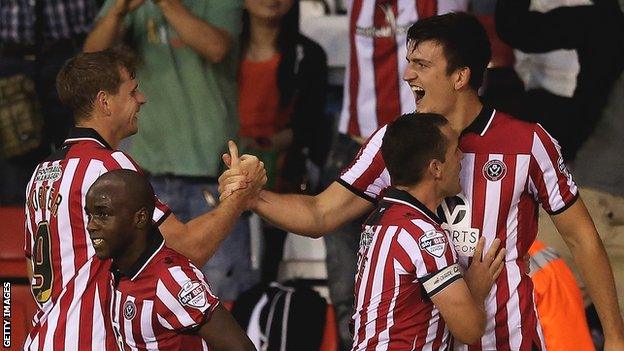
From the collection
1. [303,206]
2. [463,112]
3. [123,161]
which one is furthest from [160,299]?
[463,112]

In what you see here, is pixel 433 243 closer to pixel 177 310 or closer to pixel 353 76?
pixel 177 310

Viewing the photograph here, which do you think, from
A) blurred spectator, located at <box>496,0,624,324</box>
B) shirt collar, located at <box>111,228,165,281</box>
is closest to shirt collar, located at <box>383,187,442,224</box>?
shirt collar, located at <box>111,228,165,281</box>

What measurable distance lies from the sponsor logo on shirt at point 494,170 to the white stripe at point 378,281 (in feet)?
1.55

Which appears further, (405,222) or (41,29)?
(41,29)

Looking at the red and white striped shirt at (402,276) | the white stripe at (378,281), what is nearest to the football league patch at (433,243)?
the red and white striped shirt at (402,276)

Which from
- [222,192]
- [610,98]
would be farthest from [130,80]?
[610,98]

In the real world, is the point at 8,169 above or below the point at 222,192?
below

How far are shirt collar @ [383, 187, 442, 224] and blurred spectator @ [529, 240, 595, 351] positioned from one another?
1.37m

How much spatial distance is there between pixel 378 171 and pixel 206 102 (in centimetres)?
190

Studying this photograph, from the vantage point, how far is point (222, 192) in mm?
5285

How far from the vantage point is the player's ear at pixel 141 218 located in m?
4.68

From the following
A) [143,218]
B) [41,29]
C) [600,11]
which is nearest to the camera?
[143,218]

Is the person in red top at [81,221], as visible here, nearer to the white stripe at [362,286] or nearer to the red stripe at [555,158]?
the white stripe at [362,286]

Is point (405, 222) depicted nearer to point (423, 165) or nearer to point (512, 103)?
point (423, 165)
